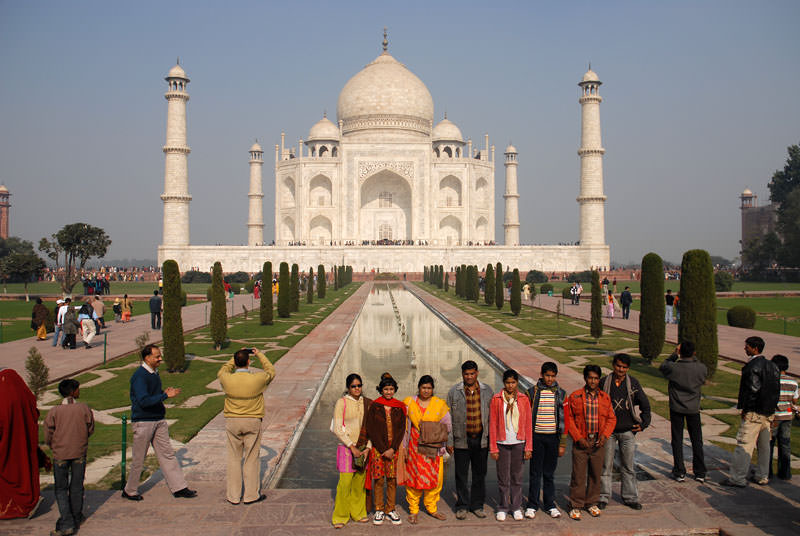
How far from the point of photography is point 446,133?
4422 centimetres

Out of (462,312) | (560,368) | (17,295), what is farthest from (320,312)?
(17,295)

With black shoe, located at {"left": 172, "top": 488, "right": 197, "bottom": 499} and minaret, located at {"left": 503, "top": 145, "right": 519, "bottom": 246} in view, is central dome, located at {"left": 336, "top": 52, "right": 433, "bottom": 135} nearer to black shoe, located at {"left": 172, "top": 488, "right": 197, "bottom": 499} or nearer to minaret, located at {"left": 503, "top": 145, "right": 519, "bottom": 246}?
minaret, located at {"left": 503, "top": 145, "right": 519, "bottom": 246}

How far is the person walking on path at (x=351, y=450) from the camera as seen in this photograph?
3.64 metres

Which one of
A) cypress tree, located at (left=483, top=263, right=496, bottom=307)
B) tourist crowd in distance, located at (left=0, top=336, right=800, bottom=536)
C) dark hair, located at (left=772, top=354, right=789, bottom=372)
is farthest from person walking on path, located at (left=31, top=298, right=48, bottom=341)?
cypress tree, located at (left=483, top=263, right=496, bottom=307)

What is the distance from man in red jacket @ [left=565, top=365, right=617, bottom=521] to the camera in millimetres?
3805

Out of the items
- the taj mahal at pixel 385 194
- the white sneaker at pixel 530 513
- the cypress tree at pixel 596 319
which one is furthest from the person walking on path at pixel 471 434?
the taj mahal at pixel 385 194

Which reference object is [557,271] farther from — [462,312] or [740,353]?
[740,353]

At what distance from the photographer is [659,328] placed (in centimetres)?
895

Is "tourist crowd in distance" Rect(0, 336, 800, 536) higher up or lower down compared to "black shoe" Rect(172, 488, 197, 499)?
higher up

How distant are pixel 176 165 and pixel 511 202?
20032 millimetres

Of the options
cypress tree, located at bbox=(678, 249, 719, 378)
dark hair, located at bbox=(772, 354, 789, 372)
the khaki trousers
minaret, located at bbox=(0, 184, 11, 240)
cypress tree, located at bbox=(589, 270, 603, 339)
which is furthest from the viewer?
minaret, located at bbox=(0, 184, 11, 240)

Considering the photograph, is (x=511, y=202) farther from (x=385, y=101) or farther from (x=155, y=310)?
(x=155, y=310)

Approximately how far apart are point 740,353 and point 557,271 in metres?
27.0

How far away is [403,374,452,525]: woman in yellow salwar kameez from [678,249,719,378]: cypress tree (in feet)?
16.1
